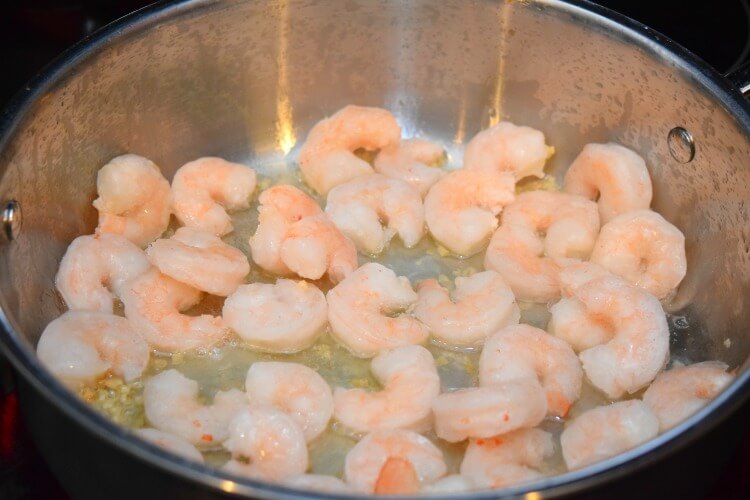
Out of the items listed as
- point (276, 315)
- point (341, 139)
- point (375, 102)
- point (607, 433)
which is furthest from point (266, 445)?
point (375, 102)

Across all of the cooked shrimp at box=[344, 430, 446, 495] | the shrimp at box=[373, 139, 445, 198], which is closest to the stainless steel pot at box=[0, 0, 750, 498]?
the shrimp at box=[373, 139, 445, 198]

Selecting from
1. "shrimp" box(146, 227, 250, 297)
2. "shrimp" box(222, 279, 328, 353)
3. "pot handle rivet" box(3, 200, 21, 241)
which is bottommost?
"shrimp" box(222, 279, 328, 353)

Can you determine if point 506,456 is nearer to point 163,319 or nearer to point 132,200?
point 163,319

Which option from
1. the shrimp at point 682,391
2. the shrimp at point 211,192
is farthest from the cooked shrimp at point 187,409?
the shrimp at point 682,391

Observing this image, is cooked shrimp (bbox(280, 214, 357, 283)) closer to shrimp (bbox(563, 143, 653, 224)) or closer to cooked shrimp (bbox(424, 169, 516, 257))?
cooked shrimp (bbox(424, 169, 516, 257))

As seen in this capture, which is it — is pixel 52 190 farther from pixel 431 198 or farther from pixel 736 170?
pixel 736 170

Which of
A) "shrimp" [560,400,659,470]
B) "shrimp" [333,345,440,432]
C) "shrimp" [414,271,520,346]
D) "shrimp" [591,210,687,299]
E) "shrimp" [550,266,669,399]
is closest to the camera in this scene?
"shrimp" [560,400,659,470]

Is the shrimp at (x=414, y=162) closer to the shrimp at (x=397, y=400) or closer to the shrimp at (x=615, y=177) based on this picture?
the shrimp at (x=615, y=177)
